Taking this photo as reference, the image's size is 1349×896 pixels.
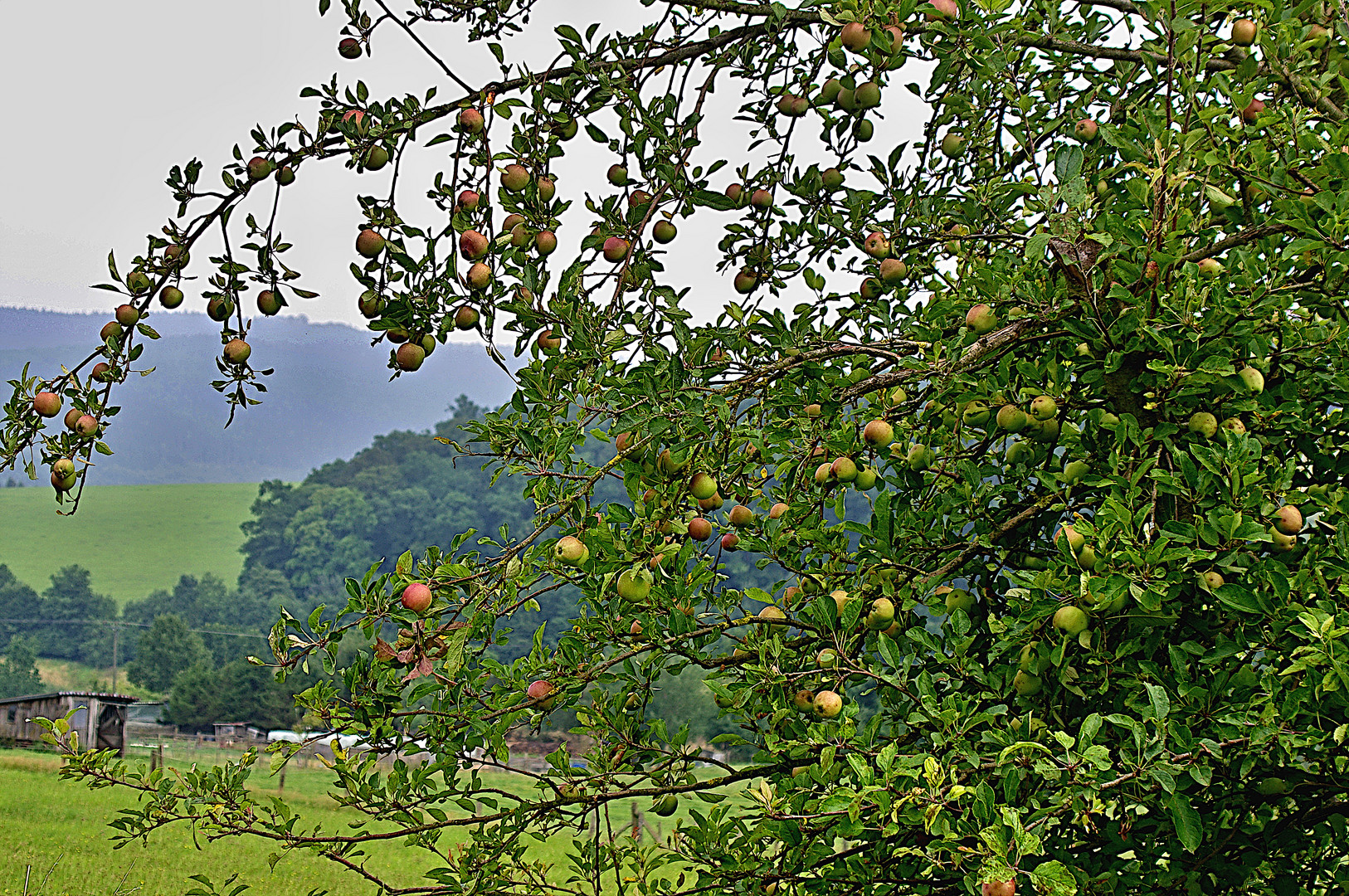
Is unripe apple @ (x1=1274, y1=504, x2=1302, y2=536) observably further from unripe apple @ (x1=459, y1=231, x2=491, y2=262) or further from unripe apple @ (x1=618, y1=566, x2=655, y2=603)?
unripe apple @ (x1=459, y1=231, x2=491, y2=262)

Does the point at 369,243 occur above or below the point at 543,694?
above

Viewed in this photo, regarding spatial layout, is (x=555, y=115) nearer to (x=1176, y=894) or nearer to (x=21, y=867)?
(x=1176, y=894)

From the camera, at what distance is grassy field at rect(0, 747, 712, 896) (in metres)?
5.90

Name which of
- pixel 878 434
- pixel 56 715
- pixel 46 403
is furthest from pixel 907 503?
pixel 56 715

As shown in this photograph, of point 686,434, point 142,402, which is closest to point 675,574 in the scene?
point 686,434

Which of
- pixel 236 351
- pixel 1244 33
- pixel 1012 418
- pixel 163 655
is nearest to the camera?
pixel 1012 418

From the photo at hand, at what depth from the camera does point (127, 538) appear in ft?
216

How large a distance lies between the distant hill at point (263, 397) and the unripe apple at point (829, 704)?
85.4 m

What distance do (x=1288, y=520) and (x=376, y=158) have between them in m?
1.80

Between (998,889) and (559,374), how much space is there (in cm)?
106

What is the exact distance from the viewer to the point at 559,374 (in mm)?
1746

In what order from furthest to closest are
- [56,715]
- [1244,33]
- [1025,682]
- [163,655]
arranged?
[163,655], [56,715], [1244,33], [1025,682]

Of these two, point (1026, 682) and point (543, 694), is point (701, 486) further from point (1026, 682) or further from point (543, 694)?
point (1026, 682)

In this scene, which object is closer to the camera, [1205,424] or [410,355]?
[1205,424]
